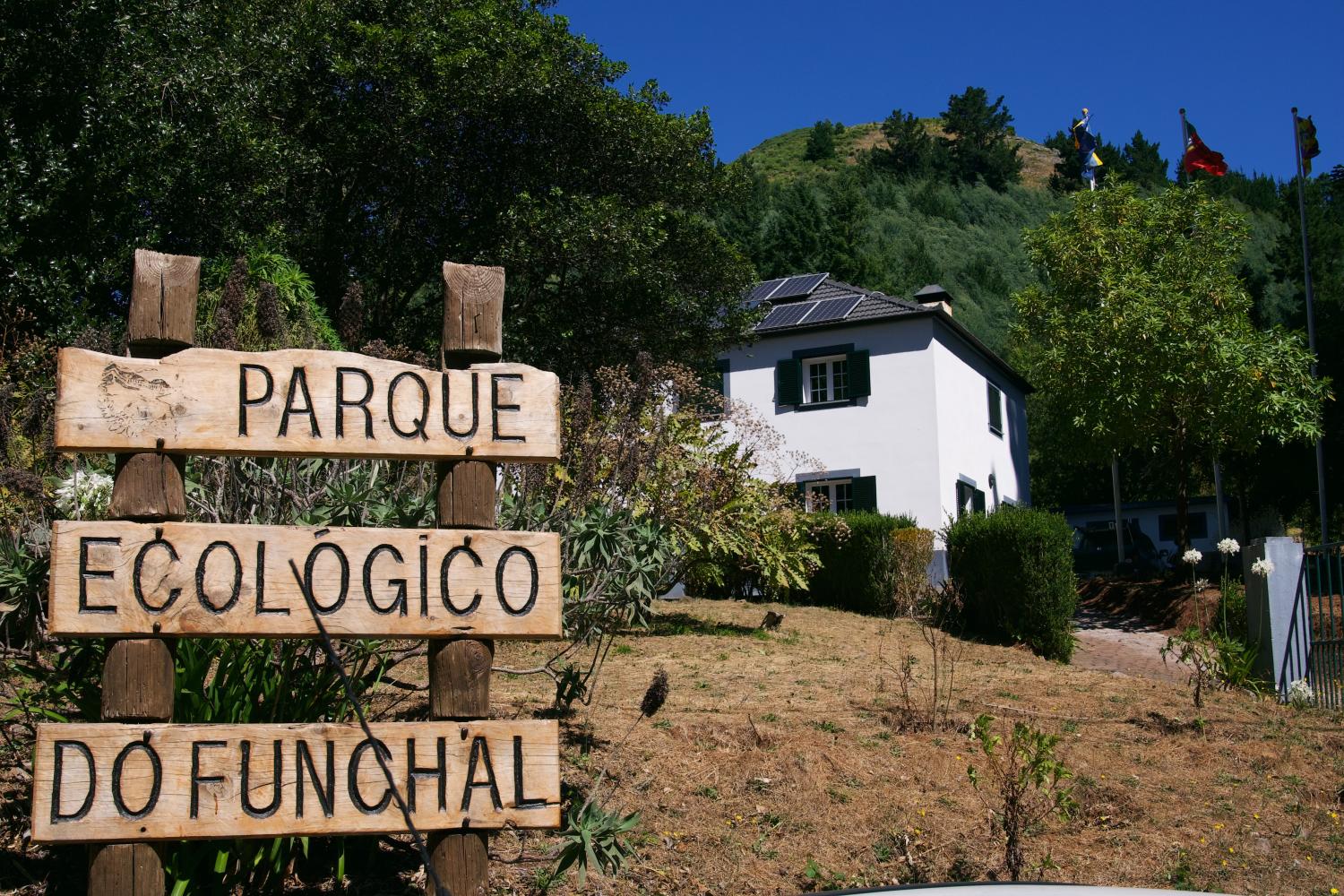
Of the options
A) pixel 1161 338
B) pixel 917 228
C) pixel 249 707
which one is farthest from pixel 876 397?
pixel 917 228

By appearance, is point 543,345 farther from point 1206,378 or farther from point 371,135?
point 1206,378

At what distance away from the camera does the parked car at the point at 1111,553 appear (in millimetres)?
26250

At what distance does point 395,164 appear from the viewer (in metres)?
17.9

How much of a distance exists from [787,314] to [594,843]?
21.5 metres

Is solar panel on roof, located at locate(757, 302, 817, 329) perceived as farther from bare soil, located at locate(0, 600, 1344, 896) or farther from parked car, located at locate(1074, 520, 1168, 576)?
bare soil, located at locate(0, 600, 1344, 896)

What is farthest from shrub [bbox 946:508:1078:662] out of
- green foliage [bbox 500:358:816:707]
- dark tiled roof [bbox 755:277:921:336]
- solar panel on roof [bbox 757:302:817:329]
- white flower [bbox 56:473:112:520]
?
white flower [bbox 56:473:112:520]

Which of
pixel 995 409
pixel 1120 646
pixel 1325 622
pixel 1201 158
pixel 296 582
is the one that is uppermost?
pixel 1201 158

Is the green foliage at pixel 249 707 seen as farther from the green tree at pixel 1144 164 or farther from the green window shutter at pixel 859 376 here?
the green tree at pixel 1144 164

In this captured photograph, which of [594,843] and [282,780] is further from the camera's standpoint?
[594,843]

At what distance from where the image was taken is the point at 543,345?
17.6m

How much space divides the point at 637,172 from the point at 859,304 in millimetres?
8177

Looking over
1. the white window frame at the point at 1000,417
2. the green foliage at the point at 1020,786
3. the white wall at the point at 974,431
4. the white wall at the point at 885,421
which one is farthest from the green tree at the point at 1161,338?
the green foliage at the point at 1020,786

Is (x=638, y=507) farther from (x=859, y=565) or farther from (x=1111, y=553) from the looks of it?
(x=1111, y=553)

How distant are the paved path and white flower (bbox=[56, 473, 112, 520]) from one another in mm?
10423
